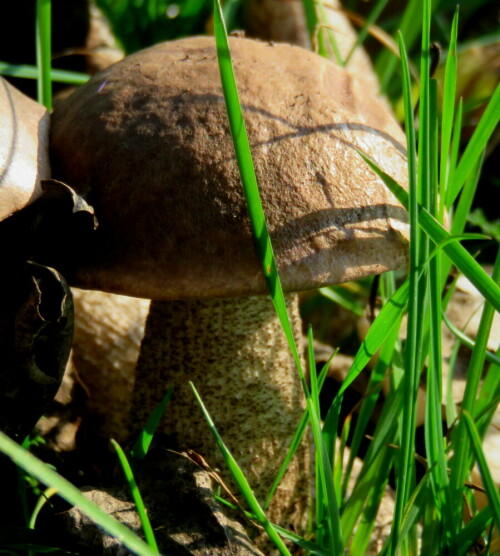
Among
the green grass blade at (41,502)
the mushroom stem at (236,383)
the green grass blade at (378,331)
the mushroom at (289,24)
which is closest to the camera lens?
the green grass blade at (378,331)

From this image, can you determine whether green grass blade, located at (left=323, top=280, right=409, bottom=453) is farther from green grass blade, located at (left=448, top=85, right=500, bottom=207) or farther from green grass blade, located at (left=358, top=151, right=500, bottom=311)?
green grass blade, located at (left=448, top=85, right=500, bottom=207)

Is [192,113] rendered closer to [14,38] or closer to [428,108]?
[428,108]

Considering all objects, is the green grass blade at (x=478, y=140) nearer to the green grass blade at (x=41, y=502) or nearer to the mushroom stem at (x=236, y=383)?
the mushroom stem at (x=236, y=383)

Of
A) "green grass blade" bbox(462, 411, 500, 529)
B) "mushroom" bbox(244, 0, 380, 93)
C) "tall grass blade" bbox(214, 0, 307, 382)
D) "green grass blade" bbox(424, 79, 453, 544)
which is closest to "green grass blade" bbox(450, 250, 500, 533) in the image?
"green grass blade" bbox(424, 79, 453, 544)

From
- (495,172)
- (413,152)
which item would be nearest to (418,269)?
(413,152)

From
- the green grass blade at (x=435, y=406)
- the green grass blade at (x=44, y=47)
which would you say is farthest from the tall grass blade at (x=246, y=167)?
the green grass blade at (x=44, y=47)
